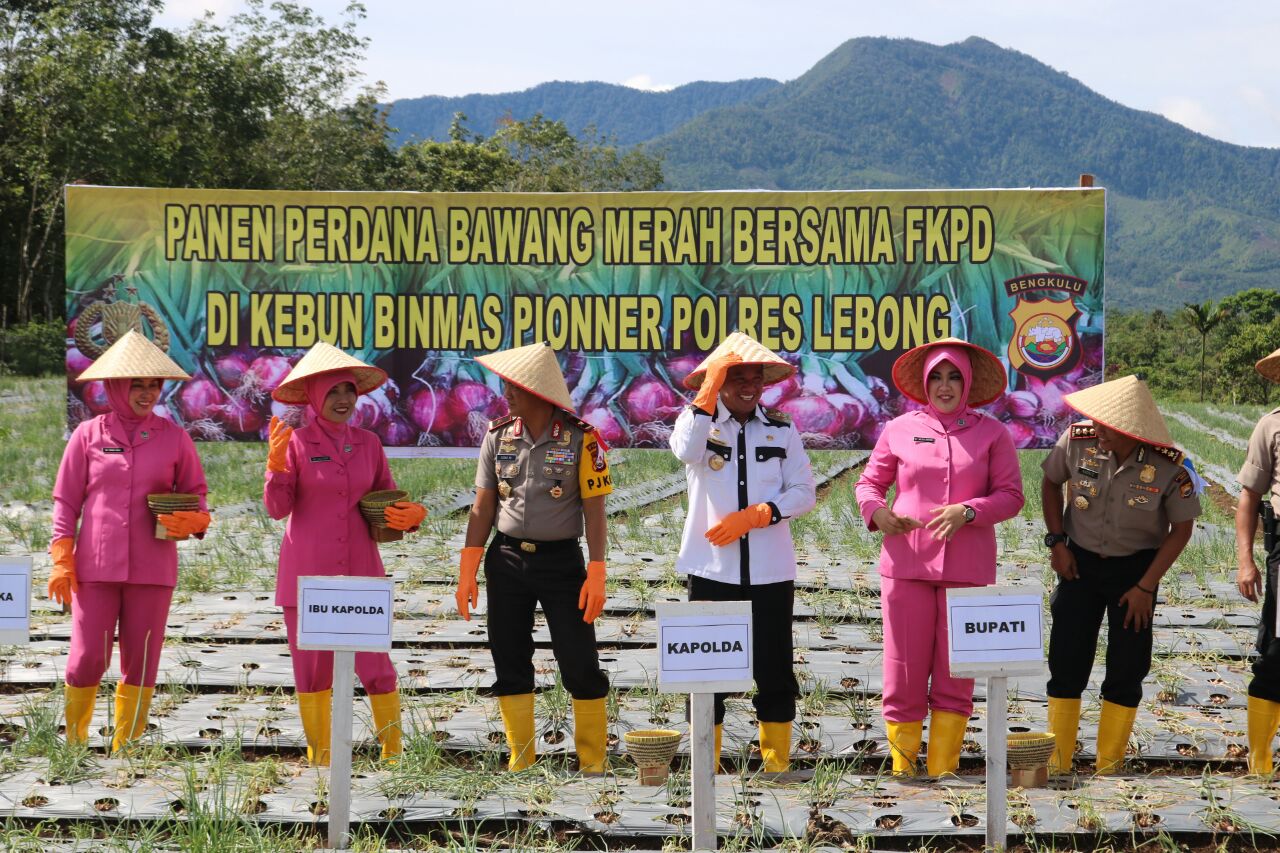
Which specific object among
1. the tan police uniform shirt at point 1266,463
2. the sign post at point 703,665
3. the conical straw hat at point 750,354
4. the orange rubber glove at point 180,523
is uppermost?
the conical straw hat at point 750,354

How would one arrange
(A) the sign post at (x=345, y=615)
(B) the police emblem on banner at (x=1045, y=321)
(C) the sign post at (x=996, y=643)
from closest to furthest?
Result: (C) the sign post at (x=996, y=643), (A) the sign post at (x=345, y=615), (B) the police emblem on banner at (x=1045, y=321)

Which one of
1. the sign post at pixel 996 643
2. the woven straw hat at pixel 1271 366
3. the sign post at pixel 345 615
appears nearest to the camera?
the sign post at pixel 996 643

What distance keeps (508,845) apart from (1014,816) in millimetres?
1504

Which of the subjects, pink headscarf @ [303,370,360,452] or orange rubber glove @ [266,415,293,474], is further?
pink headscarf @ [303,370,360,452]

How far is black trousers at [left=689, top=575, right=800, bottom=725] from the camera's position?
4723mm

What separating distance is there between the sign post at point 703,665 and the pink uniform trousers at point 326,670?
1.52 metres

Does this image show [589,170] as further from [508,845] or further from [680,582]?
[508,845]

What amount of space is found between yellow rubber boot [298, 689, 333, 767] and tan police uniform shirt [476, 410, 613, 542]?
89cm

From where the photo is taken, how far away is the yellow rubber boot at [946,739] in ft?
15.3

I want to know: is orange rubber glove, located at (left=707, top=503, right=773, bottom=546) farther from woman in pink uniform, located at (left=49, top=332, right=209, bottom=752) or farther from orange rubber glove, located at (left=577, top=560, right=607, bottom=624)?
woman in pink uniform, located at (left=49, top=332, right=209, bottom=752)

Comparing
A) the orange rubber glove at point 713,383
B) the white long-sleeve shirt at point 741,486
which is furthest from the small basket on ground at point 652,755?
the orange rubber glove at point 713,383

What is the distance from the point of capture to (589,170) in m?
52.2

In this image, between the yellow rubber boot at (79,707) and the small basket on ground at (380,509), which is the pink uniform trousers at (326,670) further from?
the yellow rubber boot at (79,707)

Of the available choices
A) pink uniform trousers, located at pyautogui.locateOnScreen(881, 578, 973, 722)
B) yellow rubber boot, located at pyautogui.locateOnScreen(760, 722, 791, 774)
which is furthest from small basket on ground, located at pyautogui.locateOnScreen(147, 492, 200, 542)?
pink uniform trousers, located at pyautogui.locateOnScreen(881, 578, 973, 722)
